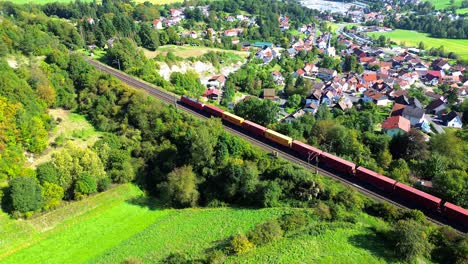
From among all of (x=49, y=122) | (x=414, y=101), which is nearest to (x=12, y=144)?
(x=49, y=122)

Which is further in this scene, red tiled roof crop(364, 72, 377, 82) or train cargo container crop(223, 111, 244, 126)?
red tiled roof crop(364, 72, 377, 82)

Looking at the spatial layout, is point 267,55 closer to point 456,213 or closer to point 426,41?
point 426,41

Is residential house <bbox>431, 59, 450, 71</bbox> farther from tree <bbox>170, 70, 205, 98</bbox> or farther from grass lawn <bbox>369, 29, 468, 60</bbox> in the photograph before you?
tree <bbox>170, 70, 205, 98</bbox>

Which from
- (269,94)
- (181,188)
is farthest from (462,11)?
(181,188)

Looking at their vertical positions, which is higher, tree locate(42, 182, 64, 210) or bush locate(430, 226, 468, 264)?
bush locate(430, 226, 468, 264)

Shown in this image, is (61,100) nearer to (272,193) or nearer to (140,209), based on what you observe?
(140,209)

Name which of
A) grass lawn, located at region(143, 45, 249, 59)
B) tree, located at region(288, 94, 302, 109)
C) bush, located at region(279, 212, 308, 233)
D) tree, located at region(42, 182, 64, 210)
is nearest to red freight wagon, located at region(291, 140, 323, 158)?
bush, located at region(279, 212, 308, 233)
